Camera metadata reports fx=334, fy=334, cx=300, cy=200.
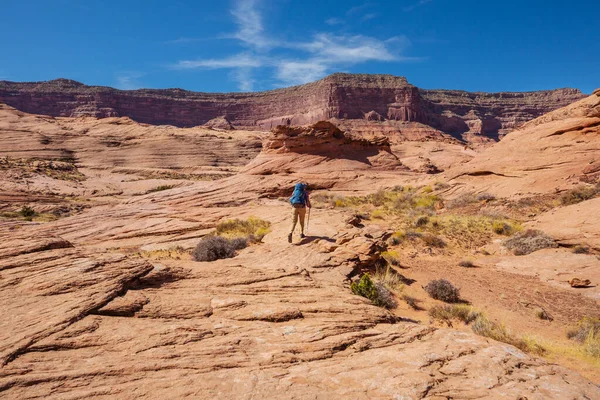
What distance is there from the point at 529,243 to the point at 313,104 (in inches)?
4377

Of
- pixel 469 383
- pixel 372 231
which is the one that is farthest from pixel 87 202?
pixel 469 383

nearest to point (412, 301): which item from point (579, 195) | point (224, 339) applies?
point (224, 339)

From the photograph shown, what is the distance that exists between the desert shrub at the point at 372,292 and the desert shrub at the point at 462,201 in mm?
14473

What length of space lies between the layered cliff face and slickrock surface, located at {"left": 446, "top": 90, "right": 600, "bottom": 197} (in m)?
80.0

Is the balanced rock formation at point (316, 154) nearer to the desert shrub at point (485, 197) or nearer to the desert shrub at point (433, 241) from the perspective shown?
the desert shrub at point (485, 197)

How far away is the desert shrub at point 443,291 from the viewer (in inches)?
336

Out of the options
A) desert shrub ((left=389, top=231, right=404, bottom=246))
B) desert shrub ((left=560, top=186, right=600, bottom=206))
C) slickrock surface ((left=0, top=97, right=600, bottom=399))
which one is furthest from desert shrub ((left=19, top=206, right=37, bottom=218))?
desert shrub ((left=560, top=186, right=600, bottom=206))

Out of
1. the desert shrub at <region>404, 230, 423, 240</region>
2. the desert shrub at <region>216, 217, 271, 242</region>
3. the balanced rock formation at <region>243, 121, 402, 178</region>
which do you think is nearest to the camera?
the desert shrub at <region>216, 217, 271, 242</region>

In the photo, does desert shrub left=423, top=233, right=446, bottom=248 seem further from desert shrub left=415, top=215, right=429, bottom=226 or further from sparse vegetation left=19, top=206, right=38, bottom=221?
sparse vegetation left=19, top=206, right=38, bottom=221

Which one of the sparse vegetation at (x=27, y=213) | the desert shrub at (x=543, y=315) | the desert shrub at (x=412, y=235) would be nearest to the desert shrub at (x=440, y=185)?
the desert shrub at (x=412, y=235)

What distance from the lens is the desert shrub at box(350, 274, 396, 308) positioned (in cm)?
672

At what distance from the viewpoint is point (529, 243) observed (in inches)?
493

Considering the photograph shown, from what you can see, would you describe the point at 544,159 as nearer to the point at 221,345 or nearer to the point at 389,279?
the point at 389,279

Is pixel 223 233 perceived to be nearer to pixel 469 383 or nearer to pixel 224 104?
pixel 469 383
